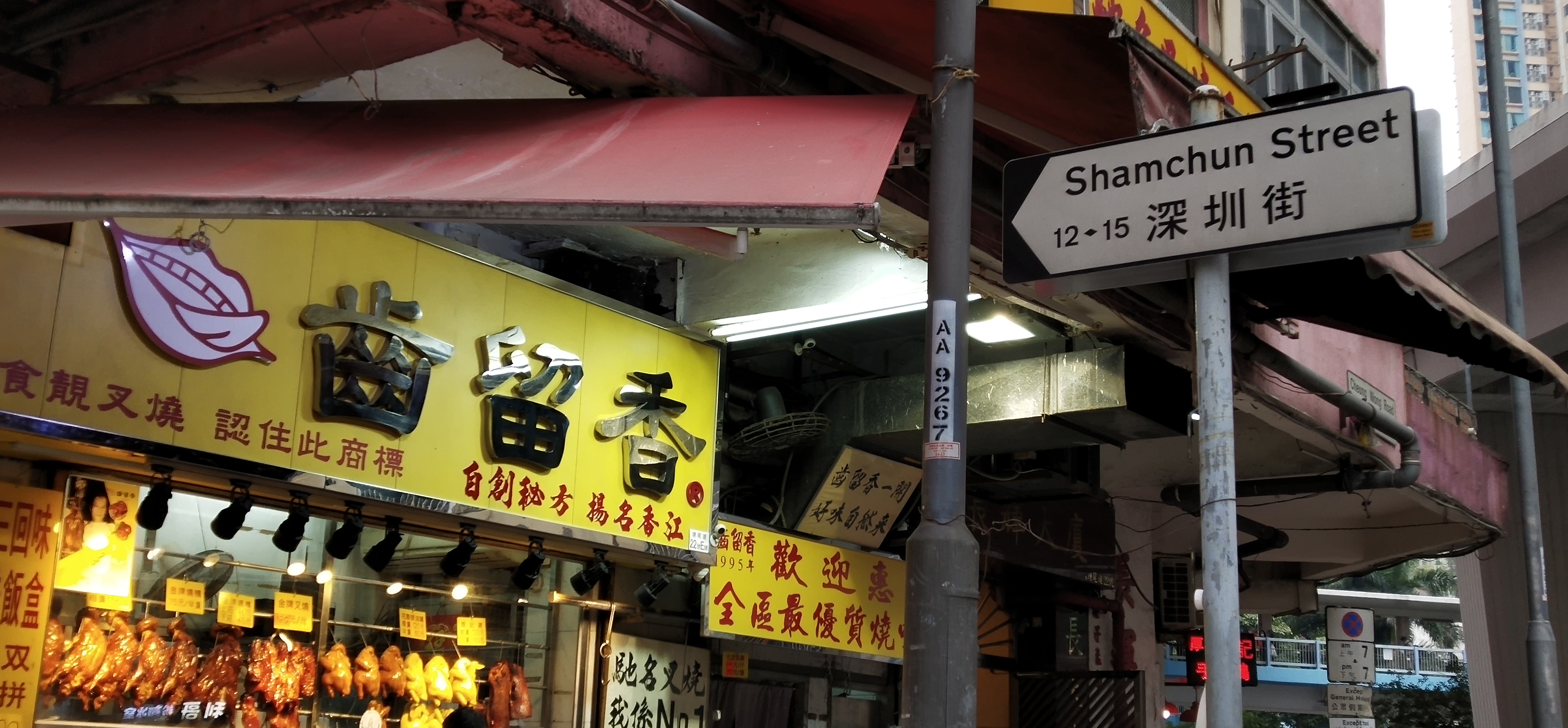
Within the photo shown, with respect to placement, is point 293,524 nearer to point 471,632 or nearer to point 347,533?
point 347,533

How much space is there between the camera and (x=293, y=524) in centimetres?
757

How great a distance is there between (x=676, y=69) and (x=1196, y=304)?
3378 millimetres

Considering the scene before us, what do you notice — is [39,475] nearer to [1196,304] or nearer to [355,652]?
[355,652]

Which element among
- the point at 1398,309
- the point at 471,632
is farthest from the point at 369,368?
the point at 1398,309

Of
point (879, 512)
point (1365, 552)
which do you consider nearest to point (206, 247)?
point (879, 512)

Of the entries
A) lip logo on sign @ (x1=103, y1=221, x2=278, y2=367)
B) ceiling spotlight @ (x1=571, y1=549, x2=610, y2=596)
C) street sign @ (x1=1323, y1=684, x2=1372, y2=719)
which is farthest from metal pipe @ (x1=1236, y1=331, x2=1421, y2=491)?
lip logo on sign @ (x1=103, y1=221, x2=278, y2=367)

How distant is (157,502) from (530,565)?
2.66 m

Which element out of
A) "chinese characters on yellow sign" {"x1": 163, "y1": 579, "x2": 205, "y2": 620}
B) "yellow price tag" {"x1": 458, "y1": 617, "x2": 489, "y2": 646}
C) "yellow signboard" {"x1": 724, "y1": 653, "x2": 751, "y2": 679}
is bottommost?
"yellow signboard" {"x1": 724, "y1": 653, "x2": 751, "y2": 679}

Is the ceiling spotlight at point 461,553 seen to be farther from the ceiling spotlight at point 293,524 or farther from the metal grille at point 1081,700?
the metal grille at point 1081,700

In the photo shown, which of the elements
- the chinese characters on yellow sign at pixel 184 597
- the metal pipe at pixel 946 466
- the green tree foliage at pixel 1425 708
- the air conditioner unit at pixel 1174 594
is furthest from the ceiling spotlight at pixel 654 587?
the green tree foliage at pixel 1425 708

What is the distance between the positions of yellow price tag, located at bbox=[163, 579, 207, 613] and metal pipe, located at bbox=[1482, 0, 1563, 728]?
1023 centimetres

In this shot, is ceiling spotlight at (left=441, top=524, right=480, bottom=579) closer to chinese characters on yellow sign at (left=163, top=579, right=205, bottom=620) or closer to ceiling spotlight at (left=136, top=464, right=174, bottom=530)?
chinese characters on yellow sign at (left=163, top=579, right=205, bottom=620)

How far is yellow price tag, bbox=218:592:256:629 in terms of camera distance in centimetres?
788

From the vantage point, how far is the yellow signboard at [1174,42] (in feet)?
24.9
